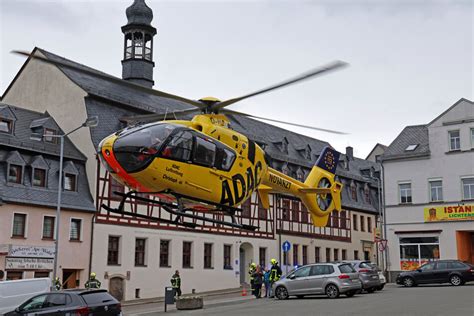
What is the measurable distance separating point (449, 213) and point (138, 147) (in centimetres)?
2959

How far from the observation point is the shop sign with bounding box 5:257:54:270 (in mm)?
28281

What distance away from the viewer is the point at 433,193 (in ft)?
130

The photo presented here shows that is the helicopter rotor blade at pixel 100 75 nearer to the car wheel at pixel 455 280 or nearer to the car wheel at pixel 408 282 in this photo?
the car wheel at pixel 455 280

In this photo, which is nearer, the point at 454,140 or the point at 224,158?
the point at 224,158

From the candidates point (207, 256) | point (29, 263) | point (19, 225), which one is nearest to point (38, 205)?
point (19, 225)

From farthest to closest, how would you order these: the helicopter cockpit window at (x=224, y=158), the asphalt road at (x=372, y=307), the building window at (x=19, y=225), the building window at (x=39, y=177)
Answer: the building window at (x=39, y=177) → the building window at (x=19, y=225) → the asphalt road at (x=372, y=307) → the helicopter cockpit window at (x=224, y=158)

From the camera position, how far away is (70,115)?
35.0 metres

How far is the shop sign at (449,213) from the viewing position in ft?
124

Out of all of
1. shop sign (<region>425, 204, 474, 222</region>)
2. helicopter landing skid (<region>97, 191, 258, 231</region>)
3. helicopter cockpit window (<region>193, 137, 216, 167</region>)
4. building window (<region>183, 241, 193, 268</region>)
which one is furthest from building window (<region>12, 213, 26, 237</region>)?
shop sign (<region>425, 204, 474, 222</region>)

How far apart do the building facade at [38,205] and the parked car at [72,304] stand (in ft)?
34.2

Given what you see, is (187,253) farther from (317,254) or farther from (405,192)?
(317,254)

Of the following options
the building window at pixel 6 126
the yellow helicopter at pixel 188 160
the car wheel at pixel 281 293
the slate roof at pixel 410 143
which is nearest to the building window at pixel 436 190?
the slate roof at pixel 410 143

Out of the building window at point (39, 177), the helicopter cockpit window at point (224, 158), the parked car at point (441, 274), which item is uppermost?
the building window at point (39, 177)

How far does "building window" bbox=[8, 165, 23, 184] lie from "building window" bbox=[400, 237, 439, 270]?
23799 millimetres
